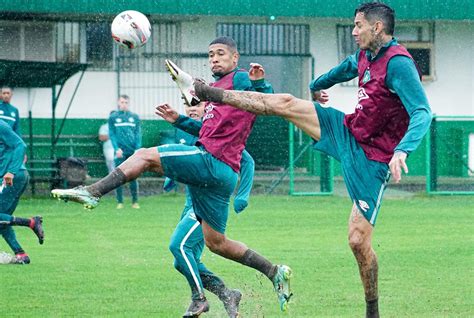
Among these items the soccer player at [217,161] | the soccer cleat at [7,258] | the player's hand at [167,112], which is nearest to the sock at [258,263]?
the soccer player at [217,161]

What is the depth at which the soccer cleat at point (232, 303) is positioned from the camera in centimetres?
842

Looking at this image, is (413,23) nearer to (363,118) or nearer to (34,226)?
(34,226)

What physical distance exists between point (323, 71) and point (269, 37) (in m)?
1.67

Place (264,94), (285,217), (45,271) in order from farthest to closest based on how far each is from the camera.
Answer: (285,217) < (45,271) < (264,94)

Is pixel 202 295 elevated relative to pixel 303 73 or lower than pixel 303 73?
lower

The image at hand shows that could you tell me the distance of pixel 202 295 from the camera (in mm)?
8312

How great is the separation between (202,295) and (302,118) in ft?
5.73

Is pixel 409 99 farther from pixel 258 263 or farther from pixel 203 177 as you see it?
pixel 258 263

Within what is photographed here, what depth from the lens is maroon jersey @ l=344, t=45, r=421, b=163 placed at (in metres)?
7.65

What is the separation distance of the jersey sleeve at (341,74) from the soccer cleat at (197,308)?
2.01 m

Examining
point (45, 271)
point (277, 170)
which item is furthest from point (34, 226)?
point (277, 170)

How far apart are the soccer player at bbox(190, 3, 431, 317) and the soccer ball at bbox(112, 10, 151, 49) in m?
1.51

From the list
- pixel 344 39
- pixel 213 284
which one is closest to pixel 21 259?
pixel 213 284

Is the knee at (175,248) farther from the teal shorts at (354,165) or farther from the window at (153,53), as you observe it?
the window at (153,53)
